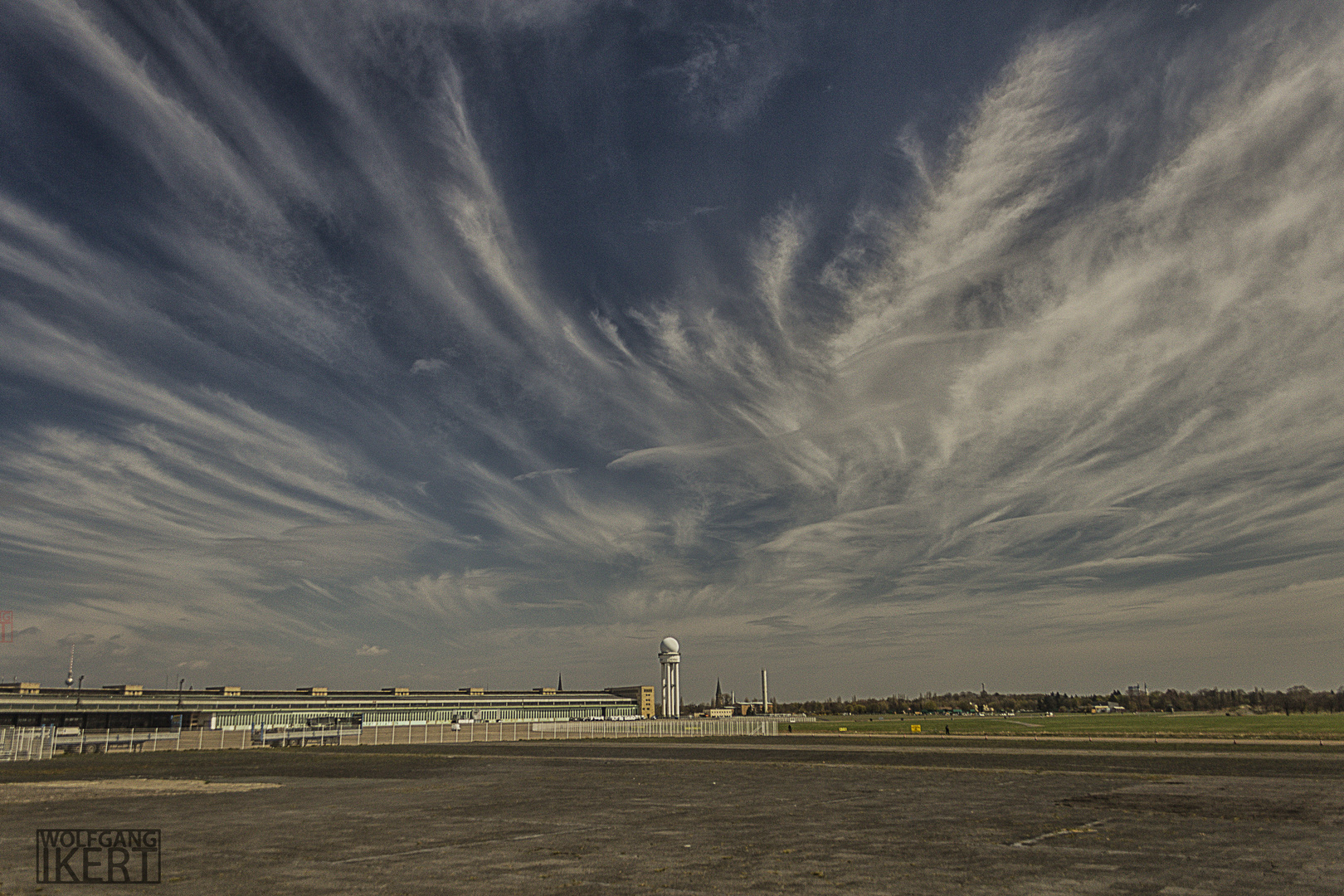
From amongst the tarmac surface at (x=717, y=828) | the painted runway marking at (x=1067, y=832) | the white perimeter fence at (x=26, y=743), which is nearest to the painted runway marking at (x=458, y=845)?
the tarmac surface at (x=717, y=828)

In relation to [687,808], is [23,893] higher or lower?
higher

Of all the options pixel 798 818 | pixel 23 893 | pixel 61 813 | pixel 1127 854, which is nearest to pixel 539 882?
pixel 23 893

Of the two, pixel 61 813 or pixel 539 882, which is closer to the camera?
pixel 539 882

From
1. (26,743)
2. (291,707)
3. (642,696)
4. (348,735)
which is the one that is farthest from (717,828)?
(642,696)

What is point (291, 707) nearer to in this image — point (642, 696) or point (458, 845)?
point (642, 696)

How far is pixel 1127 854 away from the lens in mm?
15336

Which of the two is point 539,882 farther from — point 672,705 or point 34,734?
point 672,705

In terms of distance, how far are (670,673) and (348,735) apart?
9633 centimetres

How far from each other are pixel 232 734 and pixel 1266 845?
89.7m

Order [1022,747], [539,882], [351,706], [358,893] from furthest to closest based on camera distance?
[351,706]
[1022,747]
[539,882]
[358,893]

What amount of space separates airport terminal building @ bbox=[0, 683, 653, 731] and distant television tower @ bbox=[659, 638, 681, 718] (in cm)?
1183

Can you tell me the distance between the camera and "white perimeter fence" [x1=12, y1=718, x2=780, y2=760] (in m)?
60.6

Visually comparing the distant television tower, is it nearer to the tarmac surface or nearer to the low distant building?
the low distant building

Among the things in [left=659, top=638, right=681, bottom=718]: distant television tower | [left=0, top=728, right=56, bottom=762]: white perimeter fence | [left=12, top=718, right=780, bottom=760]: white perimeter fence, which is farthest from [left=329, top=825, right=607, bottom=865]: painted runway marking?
[left=659, top=638, right=681, bottom=718]: distant television tower
